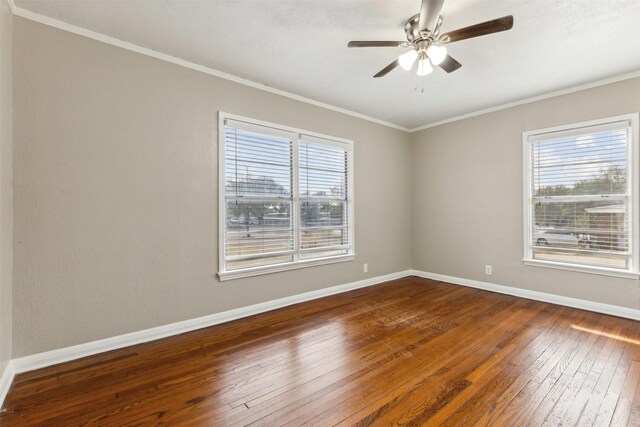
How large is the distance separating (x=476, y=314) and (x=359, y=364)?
185 centimetres

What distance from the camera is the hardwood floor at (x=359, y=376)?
1.74 meters

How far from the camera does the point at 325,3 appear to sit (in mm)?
2131

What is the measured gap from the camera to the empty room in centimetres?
198

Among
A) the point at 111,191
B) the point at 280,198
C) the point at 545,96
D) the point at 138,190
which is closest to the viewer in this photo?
the point at 111,191

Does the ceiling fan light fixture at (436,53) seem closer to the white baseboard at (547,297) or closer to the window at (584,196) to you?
the window at (584,196)

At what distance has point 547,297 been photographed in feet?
12.5

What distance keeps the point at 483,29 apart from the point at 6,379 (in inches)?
156

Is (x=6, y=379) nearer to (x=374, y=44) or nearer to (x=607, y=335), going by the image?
(x=374, y=44)

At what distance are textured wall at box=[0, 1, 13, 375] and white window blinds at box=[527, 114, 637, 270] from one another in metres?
5.35

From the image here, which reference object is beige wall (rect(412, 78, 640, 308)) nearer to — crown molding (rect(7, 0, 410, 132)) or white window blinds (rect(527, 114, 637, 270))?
white window blinds (rect(527, 114, 637, 270))

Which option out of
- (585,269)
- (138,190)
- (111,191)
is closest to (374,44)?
(138,190)

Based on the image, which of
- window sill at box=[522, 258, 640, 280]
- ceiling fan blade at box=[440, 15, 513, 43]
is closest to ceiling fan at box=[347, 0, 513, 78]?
ceiling fan blade at box=[440, 15, 513, 43]

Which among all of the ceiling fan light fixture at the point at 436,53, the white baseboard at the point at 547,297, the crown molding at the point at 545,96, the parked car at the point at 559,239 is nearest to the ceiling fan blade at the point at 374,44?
the ceiling fan light fixture at the point at 436,53

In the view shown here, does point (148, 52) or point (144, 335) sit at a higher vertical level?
point (148, 52)
